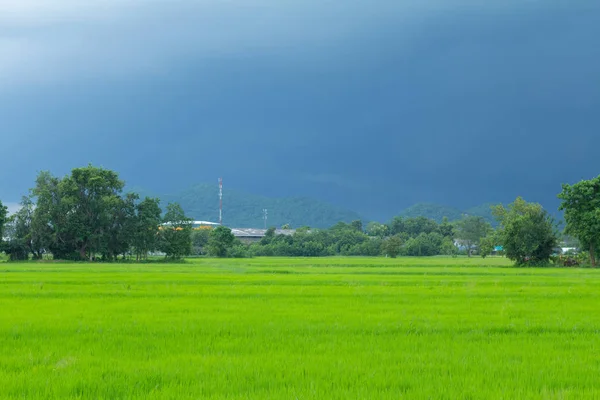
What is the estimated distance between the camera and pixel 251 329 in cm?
1147

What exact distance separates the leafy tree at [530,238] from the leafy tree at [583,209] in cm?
186

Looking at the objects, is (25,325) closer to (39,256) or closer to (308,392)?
(308,392)

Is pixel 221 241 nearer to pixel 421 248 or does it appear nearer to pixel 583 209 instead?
pixel 421 248

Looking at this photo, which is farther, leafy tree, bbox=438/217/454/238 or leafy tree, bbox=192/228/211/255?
leafy tree, bbox=438/217/454/238

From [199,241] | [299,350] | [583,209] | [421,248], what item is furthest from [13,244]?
[299,350]

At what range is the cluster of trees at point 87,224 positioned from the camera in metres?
71.2

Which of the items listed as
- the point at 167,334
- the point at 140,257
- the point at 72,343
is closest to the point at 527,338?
the point at 167,334

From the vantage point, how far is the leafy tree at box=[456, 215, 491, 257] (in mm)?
126062

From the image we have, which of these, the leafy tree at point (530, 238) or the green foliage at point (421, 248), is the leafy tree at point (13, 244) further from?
the green foliage at point (421, 248)

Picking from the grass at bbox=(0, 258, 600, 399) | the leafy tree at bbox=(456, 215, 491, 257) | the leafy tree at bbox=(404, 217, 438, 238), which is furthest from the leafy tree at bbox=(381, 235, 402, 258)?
the grass at bbox=(0, 258, 600, 399)

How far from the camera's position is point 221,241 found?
8688 centimetres

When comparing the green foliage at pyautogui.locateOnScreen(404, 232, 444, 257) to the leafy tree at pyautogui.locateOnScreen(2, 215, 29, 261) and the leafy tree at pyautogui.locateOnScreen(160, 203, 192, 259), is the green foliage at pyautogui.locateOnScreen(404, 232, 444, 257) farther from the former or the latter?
the leafy tree at pyautogui.locateOnScreen(2, 215, 29, 261)

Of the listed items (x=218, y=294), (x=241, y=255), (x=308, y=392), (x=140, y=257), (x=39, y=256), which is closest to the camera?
(x=308, y=392)

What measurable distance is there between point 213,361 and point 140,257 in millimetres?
73466
